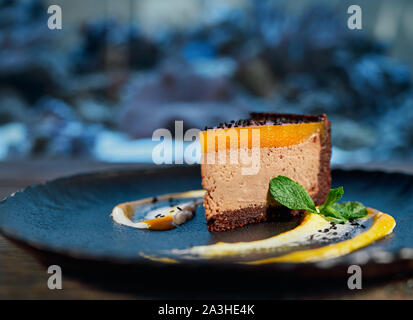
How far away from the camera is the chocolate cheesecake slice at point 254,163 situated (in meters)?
1.48

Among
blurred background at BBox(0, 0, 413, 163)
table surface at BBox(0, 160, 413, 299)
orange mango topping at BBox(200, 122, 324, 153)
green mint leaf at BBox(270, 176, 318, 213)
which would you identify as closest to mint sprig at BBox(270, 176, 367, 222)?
green mint leaf at BBox(270, 176, 318, 213)

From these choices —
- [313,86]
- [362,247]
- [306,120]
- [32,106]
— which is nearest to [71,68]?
[32,106]

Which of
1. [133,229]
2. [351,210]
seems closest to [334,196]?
[351,210]

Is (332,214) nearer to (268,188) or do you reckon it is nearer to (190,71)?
(268,188)

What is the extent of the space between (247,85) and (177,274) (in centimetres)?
321

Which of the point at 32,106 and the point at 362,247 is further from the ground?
the point at 32,106

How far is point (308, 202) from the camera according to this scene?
1.46 metres

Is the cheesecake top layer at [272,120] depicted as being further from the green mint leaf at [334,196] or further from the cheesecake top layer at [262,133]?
the green mint leaf at [334,196]

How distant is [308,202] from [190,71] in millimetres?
2746

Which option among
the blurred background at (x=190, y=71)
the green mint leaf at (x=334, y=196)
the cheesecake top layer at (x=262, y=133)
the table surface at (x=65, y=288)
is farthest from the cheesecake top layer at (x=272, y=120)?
the blurred background at (x=190, y=71)
